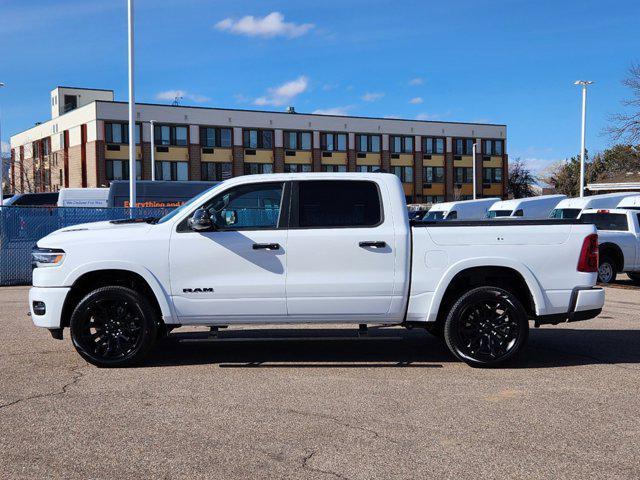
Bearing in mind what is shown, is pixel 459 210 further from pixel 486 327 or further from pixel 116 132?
pixel 116 132

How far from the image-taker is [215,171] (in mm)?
62594

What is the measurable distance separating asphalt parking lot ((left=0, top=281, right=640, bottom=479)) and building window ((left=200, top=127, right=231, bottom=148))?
178ft

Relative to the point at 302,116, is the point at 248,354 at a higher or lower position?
lower

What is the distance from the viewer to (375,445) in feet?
16.1

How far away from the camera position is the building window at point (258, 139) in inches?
2498

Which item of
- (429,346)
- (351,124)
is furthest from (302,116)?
(429,346)

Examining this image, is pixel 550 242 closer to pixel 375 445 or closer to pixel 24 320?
pixel 375 445

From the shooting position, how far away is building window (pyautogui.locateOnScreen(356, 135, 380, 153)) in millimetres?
67500

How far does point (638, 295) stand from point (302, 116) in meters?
52.6

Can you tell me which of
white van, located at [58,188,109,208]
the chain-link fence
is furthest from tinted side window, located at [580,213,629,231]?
white van, located at [58,188,109,208]

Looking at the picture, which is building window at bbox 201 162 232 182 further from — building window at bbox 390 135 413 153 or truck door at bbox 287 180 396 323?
truck door at bbox 287 180 396 323

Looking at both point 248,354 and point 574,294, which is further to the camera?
point 248,354

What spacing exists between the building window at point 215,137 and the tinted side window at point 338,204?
2184 inches

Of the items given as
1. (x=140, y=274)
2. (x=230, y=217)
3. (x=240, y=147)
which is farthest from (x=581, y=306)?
(x=240, y=147)
